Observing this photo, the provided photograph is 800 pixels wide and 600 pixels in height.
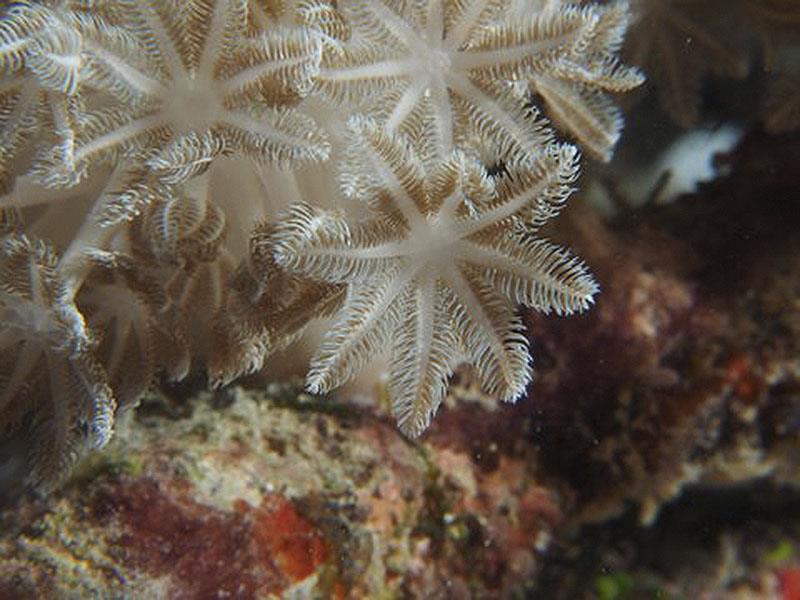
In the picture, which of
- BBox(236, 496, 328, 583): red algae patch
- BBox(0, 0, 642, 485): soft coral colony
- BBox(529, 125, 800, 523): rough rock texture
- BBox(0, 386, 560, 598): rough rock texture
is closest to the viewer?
BBox(0, 0, 642, 485): soft coral colony

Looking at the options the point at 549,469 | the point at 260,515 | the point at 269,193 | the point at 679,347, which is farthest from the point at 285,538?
the point at 679,347

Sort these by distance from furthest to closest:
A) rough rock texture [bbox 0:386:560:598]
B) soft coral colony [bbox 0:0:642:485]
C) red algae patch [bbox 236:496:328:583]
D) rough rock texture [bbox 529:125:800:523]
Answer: rough rock texture [bbox 529:125:800:523], red algae patch [bbox 236:496:328:583], rough rock texture [bbox 0:386:560:598], soft coral colony [bbox 0:0:642:485]

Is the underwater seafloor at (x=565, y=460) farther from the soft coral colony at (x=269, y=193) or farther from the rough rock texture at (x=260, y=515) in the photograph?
the soft coral colony at (x=269, y=193)

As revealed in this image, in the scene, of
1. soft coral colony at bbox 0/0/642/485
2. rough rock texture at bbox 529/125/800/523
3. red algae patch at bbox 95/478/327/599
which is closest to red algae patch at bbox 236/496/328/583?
red algae patch at bbox 95/478/327/599

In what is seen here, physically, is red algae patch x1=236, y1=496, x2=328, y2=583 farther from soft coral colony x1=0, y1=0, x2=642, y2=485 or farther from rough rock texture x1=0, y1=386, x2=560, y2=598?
soft coral colony x1=0, y1=0, x2=642, y2=485

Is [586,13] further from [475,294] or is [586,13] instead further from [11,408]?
[11,408]

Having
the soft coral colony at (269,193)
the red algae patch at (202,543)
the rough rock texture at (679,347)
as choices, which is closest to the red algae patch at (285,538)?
the red algae patch at (202,543)

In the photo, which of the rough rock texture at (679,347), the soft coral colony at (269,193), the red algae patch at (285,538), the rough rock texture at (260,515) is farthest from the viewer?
the rough rock texture at (679,347)

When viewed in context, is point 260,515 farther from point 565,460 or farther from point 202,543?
point 565,460
